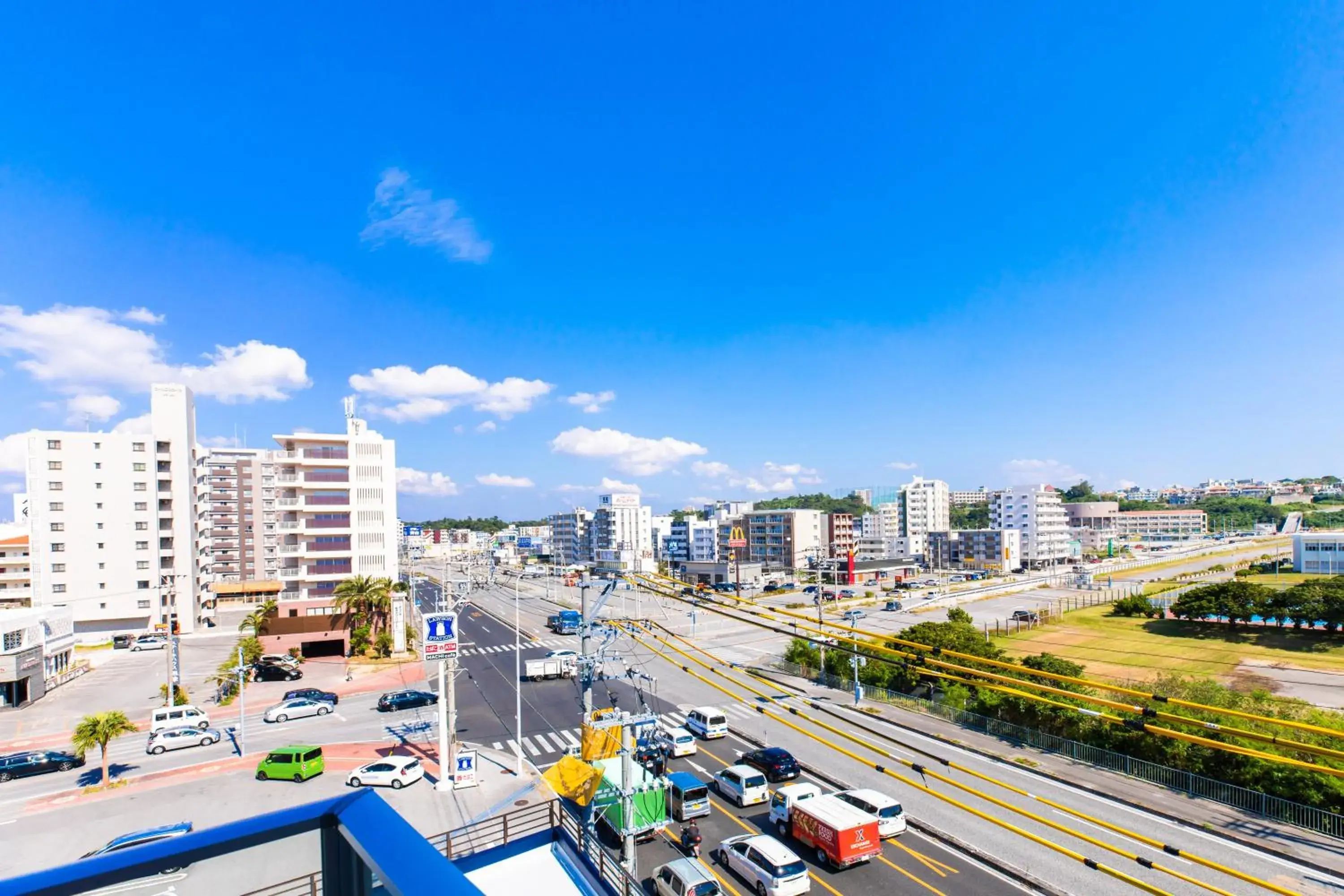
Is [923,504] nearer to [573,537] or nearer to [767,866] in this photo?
[573,537]

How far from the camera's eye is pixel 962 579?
105 meters

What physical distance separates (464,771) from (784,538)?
303 ft

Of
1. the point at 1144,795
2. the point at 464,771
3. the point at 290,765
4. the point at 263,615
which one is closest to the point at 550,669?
the point at 464,771

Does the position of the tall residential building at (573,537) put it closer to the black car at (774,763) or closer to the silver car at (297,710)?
the silver car at (297,710)

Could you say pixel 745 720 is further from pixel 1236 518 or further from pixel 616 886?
pixel 1236 518

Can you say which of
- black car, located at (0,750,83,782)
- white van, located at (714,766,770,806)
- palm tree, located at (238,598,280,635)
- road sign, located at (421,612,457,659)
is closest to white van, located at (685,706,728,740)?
white van, located at (714,766,770,806)

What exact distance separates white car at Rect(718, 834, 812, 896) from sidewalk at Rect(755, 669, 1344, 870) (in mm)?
10597

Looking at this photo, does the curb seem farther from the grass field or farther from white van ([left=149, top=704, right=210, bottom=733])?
white van ([left=149, top=704, right=210, bottom=733])

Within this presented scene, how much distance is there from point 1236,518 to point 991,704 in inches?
8491

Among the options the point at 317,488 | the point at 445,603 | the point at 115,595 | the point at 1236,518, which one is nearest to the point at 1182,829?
the point at 445,603

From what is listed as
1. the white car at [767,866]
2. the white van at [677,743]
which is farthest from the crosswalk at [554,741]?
the white car at [767,866]

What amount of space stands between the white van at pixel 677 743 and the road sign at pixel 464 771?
22.5 ft

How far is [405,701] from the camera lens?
34.2 m

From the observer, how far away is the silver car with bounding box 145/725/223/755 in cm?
2830
